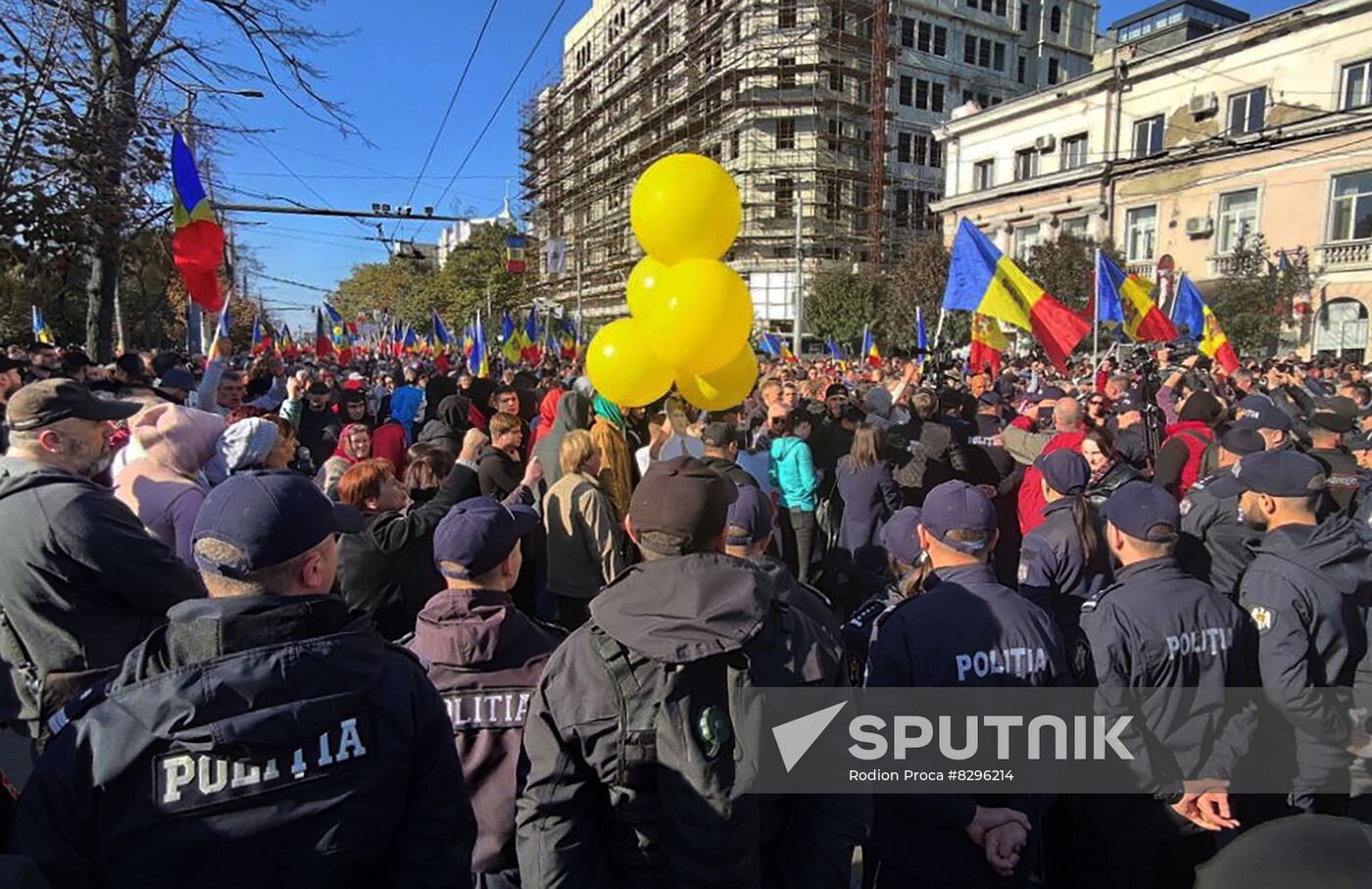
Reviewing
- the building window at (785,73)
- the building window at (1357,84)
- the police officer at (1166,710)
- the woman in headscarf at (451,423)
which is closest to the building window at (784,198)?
the building window at (785,73)

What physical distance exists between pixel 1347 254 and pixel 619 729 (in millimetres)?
37346

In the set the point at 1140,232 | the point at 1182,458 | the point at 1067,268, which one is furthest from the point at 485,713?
the point at 1140,232

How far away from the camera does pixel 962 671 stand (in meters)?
2.41

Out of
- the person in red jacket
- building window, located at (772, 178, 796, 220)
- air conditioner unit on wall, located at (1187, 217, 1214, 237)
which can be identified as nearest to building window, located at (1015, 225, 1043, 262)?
air conditioner unit on wall, located at (1187, 217, 1214, 237)

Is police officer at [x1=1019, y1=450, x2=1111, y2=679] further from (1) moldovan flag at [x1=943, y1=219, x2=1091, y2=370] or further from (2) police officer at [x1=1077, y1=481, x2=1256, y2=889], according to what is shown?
(1) moldovan flag at [x1=943, y1=219, x2=1091, y2=370]

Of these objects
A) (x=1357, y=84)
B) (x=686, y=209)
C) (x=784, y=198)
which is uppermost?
(x=1357, y=84)

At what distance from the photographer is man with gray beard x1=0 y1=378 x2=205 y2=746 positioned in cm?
264

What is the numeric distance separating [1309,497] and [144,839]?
4161 mm

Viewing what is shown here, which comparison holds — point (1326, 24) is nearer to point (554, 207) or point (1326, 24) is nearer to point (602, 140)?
point (602, 140)

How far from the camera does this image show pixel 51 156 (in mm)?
5617

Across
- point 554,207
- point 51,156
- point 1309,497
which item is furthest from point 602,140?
point 1309,497

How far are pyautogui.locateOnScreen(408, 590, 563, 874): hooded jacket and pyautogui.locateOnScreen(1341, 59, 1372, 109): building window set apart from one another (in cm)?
3902

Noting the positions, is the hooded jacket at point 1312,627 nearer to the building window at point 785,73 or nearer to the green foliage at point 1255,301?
the green foliage at point 1255,301

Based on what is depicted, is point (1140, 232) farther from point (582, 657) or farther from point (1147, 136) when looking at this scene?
point (582, 657)
